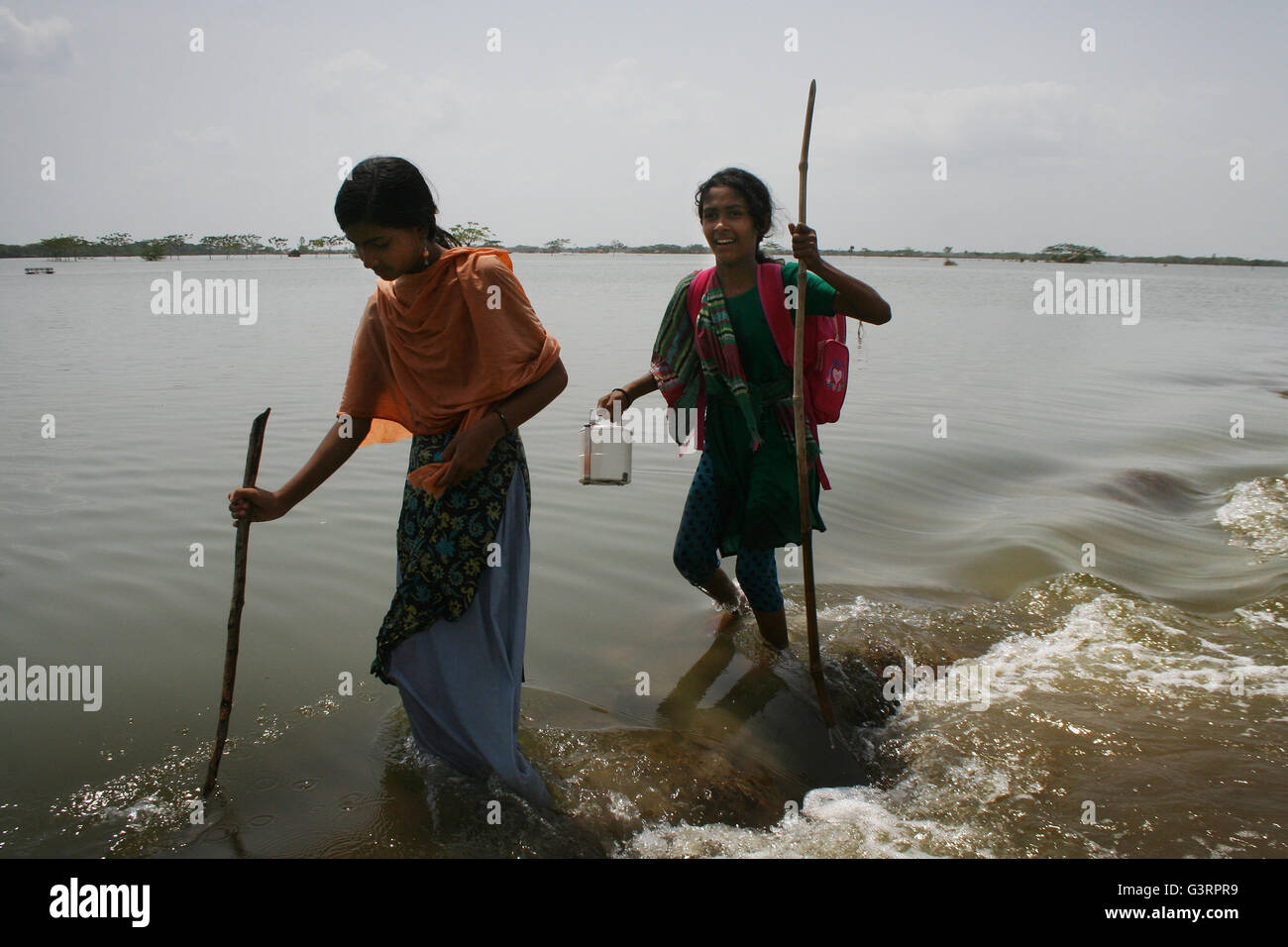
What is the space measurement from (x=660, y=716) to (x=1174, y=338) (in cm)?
1896

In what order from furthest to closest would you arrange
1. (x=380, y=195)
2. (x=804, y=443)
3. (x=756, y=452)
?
(x=756, y=452) < (x=804, y=443) < (x=380, y=195)

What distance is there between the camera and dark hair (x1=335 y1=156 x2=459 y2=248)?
2.10 m

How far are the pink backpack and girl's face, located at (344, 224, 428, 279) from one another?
131cm

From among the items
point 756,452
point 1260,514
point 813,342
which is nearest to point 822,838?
point 756,452

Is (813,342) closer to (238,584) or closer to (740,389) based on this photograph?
(740,389)

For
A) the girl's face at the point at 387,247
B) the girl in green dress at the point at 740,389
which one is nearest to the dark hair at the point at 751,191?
the girl in green dress at the point at 740,389

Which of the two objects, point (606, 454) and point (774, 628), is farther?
point (774, 628)

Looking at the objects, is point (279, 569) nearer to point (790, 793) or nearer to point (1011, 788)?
point (790, 793)

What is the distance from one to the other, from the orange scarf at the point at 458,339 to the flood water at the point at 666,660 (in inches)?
40.4

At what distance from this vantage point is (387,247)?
2162 mm

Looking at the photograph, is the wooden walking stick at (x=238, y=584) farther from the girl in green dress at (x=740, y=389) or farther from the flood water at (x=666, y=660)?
the girl in green dress at (x=740, y=389)

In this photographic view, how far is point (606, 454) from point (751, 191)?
1.04 metres

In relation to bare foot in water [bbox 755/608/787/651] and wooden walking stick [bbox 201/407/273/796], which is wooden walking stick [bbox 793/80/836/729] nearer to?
bare foot in water [bbox 755/608/787/651]

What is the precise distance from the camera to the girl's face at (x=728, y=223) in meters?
3.06
